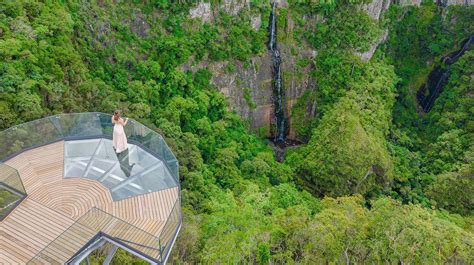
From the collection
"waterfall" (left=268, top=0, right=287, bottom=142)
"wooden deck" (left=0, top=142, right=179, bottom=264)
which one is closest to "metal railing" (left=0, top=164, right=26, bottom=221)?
"wooden deck" (left=0, top=142, right=179, bottom=264)

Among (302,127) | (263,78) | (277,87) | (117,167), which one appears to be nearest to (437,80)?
(302,127)

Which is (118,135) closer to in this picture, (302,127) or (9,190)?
(9,190)

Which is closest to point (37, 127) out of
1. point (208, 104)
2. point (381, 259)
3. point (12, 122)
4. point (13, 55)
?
point (12, 122)

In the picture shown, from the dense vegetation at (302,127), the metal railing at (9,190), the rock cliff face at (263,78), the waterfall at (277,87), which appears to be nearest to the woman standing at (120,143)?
the metal railing at (9,190)

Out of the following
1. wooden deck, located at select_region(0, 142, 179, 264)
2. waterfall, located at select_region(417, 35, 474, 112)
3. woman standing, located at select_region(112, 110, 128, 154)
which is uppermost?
woman standing, located at select_region(112, 110, 128, 154)

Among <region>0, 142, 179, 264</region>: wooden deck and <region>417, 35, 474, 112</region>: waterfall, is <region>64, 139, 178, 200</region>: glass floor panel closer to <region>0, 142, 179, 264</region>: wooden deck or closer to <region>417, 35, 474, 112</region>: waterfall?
<region>0, 142, 179, 264</region>: wooden deck

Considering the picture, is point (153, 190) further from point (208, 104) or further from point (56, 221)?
point (208, 104)

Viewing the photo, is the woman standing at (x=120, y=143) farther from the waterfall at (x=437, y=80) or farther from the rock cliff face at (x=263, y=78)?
the waterfall at (x=437, y=80)
